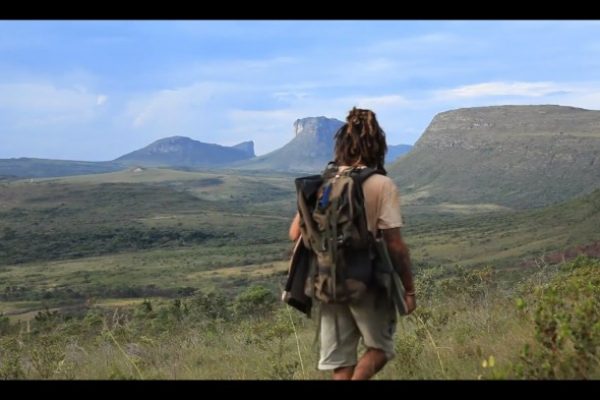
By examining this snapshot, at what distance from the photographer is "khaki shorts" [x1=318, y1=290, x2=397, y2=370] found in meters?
3.14

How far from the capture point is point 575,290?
4820 millimetres

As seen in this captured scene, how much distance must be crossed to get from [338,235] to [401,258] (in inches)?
15.5

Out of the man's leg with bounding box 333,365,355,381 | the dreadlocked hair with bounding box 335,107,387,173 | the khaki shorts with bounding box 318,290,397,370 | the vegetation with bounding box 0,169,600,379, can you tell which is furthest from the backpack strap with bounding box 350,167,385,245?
the man's leg with bounding box 333,365,355,381

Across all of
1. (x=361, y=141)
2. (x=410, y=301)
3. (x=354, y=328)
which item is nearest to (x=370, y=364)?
(x=354, y=328)

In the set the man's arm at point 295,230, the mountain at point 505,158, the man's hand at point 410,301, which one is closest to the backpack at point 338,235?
the man's arm at point 295,230

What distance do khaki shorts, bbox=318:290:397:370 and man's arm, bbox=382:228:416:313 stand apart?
12 cm

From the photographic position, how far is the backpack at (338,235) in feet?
9.69

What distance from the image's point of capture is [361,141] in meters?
3.24

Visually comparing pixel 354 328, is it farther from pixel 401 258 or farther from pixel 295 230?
pixel 295 230

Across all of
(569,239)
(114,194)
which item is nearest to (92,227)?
(114,194)

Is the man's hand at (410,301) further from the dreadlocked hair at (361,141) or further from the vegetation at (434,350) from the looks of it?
the dreadlocked hair at (361,141)

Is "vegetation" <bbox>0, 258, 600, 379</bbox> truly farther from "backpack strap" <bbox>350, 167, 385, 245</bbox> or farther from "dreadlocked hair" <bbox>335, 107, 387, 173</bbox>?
"dreadlocked hair" <bbox>335, 107, 387, 173</bbox>
